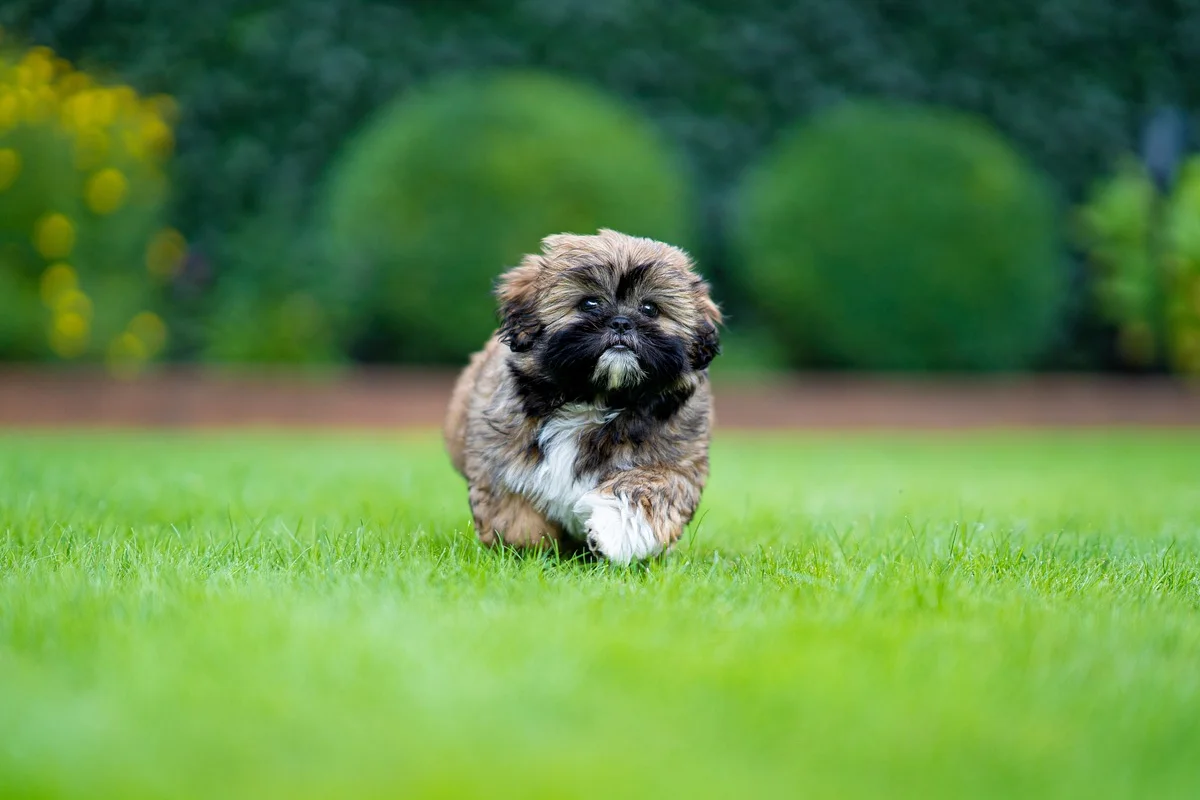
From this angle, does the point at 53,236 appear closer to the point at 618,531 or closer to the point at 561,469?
the point at 561,469

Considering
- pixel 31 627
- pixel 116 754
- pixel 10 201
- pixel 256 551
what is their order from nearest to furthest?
pixel 116 754, pixel 31 627, pixel 256 551, pixel 10 201

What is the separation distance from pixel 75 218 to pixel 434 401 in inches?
122

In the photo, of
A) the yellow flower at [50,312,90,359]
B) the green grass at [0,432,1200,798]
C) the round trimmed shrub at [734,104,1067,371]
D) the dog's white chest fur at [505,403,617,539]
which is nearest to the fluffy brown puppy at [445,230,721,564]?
the dog's white chest fur at [505,403,617,539]

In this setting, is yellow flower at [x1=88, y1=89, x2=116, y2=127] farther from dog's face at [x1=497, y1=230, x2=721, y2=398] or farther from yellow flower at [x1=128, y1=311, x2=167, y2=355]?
dog's face at [x1=497, y1=230, x2=721, y2=398]

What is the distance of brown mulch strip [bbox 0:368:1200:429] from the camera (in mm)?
9047

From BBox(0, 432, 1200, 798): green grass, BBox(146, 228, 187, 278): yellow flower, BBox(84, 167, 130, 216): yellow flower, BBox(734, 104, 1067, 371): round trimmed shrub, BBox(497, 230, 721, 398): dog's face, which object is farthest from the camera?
BBox(734, 104, 1067, 371): round trimmed shrub

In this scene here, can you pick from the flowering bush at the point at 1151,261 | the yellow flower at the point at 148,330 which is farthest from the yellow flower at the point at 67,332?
the flowering bush at the point at 1151,261

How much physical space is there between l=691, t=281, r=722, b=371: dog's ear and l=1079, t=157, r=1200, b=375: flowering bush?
335 inches

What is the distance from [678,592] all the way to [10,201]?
802 centimetres

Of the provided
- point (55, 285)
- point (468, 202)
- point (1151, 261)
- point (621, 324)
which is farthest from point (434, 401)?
point (1151, 261)

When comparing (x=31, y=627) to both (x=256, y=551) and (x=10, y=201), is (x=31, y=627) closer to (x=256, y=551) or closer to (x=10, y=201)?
(x=256, y=551)

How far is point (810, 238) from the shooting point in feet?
35.1

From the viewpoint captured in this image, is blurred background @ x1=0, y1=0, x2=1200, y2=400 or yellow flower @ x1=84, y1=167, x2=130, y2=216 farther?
blurred background @ x1=0, y1=0, x2=1200, y2=400

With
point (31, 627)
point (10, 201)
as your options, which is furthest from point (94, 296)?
point (31, 627)
